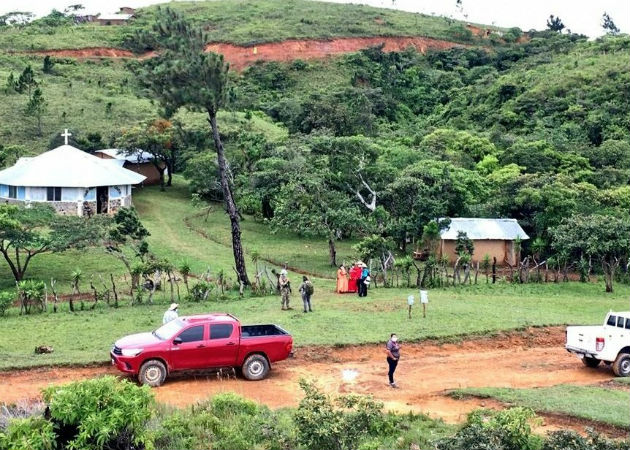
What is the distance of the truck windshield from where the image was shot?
15816 millimetres

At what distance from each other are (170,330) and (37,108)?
Answer: 146 feet

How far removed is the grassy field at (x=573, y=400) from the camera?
13.6 m

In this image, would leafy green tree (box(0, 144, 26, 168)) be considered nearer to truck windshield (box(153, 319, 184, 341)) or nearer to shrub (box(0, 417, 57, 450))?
truck windshield (box(153, 319, 184, 341))

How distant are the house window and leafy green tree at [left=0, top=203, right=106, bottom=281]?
11.7 metres

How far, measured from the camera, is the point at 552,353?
19.5 meters

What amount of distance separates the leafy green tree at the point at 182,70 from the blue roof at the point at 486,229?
1169 centimetres

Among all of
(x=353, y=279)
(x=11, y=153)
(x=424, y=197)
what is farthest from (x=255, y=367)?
(x=11, y=153)

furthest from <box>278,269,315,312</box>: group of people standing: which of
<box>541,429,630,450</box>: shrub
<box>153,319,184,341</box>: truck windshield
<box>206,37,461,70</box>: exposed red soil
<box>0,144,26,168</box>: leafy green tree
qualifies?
<box>206,37,461,70</box>: exposed red soil

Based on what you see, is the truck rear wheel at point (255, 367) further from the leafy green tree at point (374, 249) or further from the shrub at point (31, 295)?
the leafy green tree at point (374, 249)

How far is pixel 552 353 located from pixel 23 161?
110 ft

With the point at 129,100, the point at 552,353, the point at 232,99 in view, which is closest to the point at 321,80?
the point at 129,100

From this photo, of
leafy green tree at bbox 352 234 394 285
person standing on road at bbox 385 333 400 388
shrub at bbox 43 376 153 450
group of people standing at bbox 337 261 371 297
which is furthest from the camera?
leafy green tree at bbox 352 234 394 285

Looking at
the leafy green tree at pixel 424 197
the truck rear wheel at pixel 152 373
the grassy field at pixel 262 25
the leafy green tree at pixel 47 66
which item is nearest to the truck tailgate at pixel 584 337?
the truck rear wheel at pixel 152 373

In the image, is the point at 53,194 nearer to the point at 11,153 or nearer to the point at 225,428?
the point at 11,153
